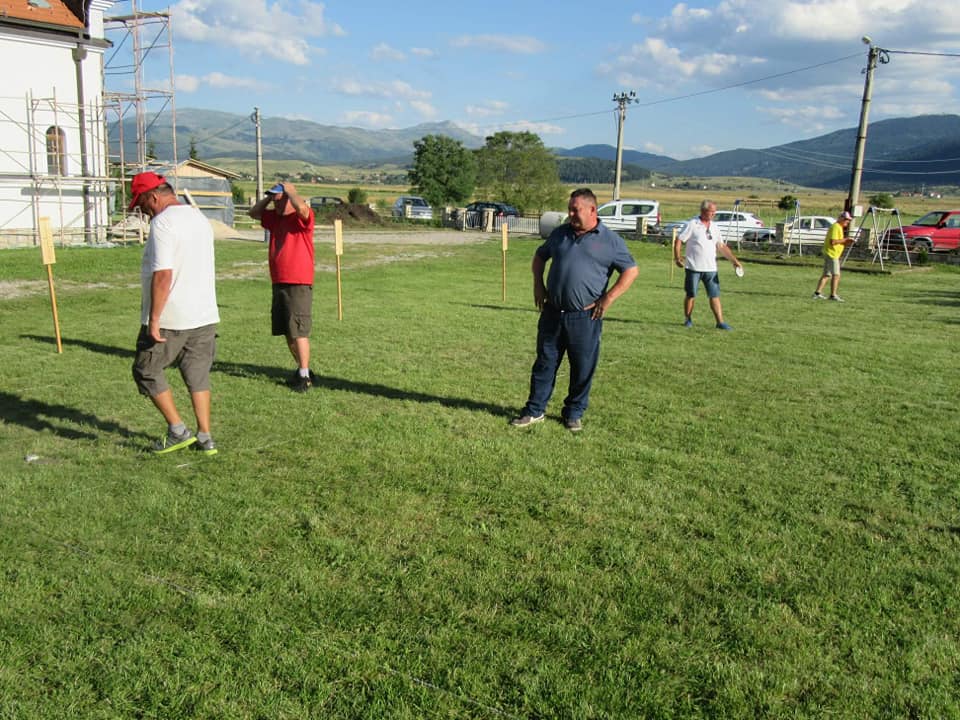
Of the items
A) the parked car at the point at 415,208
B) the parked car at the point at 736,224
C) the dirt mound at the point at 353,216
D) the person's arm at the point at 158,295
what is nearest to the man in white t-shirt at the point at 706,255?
the person's arm at the point at 158,295

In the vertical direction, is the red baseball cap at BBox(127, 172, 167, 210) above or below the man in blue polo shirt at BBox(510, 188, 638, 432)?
above

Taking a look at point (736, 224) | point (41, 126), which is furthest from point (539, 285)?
point (736, 224)

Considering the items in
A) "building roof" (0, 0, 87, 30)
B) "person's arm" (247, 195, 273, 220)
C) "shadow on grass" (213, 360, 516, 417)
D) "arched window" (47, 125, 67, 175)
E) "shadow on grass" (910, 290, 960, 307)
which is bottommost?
"shadow on grass" (213, 360, 516, 417)

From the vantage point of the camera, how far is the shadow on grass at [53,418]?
19.8 feet

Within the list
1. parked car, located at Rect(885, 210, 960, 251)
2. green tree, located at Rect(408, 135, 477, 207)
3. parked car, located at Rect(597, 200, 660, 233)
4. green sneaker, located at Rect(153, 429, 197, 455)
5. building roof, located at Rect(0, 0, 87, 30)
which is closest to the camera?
green sneaker, located at Rect(153, 429, 197, 455)

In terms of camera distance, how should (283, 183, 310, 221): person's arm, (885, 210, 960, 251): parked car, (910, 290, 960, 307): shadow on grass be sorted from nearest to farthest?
(283, 183, 310, 221): person's arm → (910, 290, 960, 307): shadow on grass → (885, 210, 960, 251): parked car

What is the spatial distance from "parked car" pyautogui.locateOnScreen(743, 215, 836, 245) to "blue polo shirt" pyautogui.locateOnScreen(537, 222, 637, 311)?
2575 centimetres

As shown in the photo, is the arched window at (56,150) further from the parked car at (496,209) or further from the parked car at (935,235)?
the parked car at (935,235)

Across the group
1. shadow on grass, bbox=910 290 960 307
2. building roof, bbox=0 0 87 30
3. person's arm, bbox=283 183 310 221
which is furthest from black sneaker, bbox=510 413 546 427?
building roof, bbox=0 0 87 30

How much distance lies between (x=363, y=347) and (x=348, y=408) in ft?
9.58

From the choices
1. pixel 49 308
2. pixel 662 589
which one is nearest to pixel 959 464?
pixel 662 589

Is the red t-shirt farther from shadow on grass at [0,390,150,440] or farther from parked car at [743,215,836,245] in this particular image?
parked car at [743,215,836,245]

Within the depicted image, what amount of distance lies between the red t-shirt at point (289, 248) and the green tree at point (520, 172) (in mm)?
47204

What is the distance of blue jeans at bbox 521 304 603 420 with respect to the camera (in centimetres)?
617
